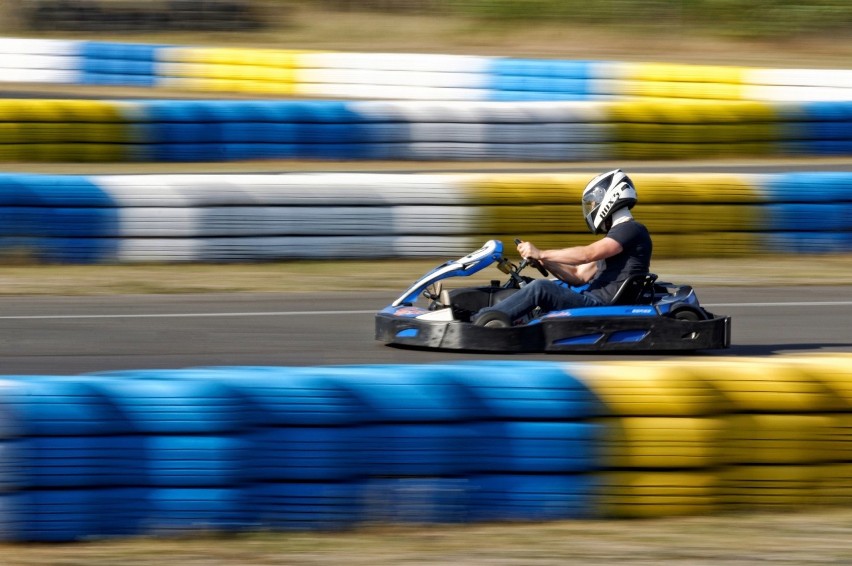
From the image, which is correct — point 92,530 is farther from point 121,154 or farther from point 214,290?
point 121,154

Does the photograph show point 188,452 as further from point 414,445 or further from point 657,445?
point 657,445

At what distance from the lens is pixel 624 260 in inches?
336

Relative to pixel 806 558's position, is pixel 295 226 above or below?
above

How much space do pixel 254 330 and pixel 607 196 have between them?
276 cm

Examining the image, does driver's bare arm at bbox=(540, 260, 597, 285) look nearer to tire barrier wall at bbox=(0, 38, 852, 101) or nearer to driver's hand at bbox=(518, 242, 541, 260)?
driver's hand at bbox=(518, 242, 541, 260)

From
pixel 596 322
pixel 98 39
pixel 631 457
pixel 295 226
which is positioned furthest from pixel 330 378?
pixel 98 39

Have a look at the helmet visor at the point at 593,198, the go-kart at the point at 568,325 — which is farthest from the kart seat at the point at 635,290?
the helmet visor at the point at 593,198

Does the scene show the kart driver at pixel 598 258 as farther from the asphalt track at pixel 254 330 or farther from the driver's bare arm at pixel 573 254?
the asphalt track at pixel 254 330

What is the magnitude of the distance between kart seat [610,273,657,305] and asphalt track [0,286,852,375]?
40 centimetres

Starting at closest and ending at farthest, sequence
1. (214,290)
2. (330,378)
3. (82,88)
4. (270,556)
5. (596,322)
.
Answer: (270,556) → (330,378) → (596,322) → (214,290) → (82,88)

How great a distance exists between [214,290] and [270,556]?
22.1 feet

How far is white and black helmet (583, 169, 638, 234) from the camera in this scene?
8477 millimetres

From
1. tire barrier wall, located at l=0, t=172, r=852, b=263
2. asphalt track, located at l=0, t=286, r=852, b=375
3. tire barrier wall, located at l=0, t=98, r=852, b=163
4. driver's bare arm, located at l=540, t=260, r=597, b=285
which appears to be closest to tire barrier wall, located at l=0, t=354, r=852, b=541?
driver's bare arm, located at l=540, t=260, r=597, b=285

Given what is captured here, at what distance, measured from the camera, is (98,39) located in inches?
1156
